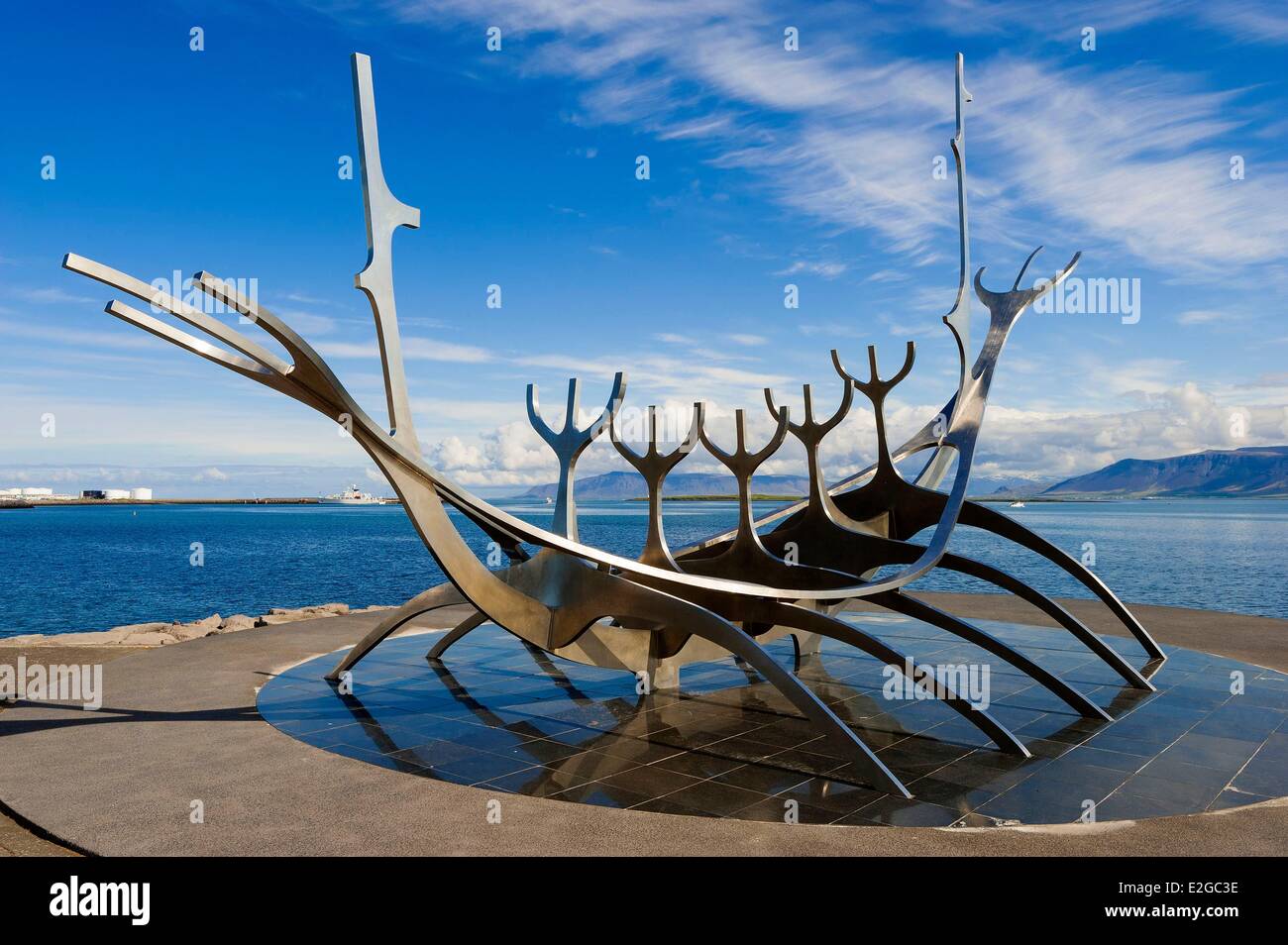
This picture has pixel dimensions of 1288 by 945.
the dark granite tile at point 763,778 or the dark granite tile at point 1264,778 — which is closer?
→ the dark granite tile at point 1264,778

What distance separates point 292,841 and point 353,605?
107 ft

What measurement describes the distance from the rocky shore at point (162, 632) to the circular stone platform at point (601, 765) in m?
2.85

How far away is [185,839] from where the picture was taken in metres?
6.54

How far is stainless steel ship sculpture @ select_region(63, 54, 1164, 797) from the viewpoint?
27.1 ft

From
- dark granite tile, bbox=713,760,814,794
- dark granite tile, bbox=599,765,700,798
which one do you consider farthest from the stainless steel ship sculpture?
dark granite tile, bbox=599,765,700,798

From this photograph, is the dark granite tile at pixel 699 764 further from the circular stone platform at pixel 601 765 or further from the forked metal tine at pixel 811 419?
the forked metal tine at pixel 811 419

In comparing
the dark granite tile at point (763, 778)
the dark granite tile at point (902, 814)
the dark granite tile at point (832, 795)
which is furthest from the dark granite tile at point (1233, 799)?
the dark granite tile at point (763, 778)

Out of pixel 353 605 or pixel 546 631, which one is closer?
pixel 546 631

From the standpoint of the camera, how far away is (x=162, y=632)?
58.3ft

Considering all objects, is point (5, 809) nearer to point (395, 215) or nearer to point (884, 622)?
point (395, 215)

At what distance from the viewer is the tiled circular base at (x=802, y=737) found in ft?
25.5

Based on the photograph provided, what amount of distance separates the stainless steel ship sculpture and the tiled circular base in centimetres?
48

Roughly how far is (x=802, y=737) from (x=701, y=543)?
376 centimetres
